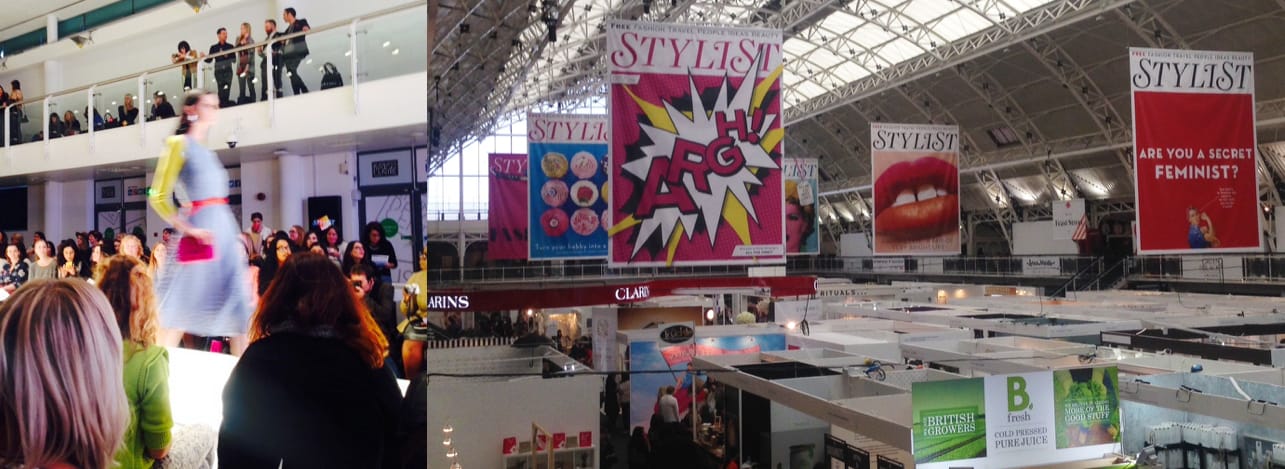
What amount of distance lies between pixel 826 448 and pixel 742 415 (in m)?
0.93

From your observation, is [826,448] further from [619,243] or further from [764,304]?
[764,304]

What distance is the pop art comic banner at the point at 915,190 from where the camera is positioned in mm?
9581

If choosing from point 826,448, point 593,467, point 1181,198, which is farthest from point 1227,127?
point 593,467

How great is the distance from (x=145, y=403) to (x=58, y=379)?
0.69 ft

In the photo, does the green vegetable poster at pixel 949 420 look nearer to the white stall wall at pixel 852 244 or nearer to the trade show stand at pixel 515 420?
the trade show stand at pixel 515 420

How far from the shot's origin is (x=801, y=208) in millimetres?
9984

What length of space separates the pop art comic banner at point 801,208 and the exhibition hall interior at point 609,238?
0.09m

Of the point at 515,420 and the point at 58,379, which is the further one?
the point at 515,420

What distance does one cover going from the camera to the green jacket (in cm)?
166

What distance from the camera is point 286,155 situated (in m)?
2.00

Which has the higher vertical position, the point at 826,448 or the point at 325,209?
the point at 325,209

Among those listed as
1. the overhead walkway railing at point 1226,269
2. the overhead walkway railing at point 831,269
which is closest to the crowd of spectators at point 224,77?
the overhead walkway railing at point 831,269

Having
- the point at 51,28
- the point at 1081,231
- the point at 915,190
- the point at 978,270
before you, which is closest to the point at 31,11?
the point at 51,28

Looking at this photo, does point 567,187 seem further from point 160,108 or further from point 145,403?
point 145,403
